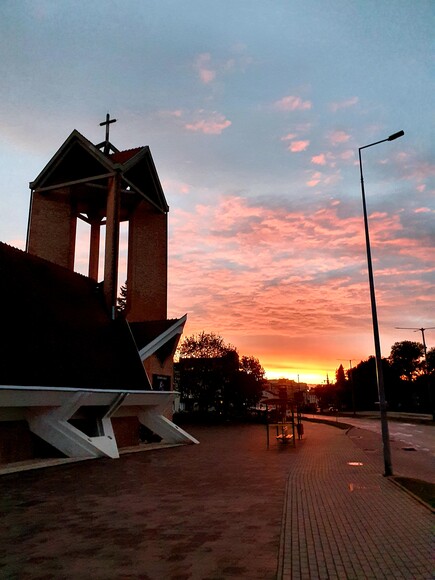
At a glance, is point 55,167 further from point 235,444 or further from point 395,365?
point 395,365

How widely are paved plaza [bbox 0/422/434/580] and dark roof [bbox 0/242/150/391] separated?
431 centimetres

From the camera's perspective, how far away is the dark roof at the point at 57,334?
17.3 meters

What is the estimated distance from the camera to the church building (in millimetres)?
17375

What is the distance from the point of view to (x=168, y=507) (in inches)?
369

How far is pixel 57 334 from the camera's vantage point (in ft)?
66.2

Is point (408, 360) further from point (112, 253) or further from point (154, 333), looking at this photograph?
point (112, 253)

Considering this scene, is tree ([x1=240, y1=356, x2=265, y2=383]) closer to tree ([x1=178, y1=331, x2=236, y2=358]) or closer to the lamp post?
tree ([x1=178, y1=331, x2=236, y2=358])

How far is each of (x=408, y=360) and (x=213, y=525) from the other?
102 metres

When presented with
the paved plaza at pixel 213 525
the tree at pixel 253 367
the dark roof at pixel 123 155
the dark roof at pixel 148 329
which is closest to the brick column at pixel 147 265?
the dark roof at pixel 148 329

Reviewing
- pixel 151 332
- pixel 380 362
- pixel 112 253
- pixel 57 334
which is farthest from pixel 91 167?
pixel 380 362

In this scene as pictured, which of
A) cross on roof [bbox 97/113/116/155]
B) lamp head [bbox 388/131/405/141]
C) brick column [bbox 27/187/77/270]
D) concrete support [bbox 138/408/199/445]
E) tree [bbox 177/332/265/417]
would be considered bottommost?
concrete support [bbox 138/408/199/445]

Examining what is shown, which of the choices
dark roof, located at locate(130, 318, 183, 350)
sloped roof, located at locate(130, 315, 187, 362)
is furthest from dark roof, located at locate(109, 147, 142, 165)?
sloped roof, located at locate(130, 315, 187, 362)

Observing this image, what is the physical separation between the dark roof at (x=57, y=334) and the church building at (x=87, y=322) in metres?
0.06

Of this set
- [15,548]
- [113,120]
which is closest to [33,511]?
[15,548]
